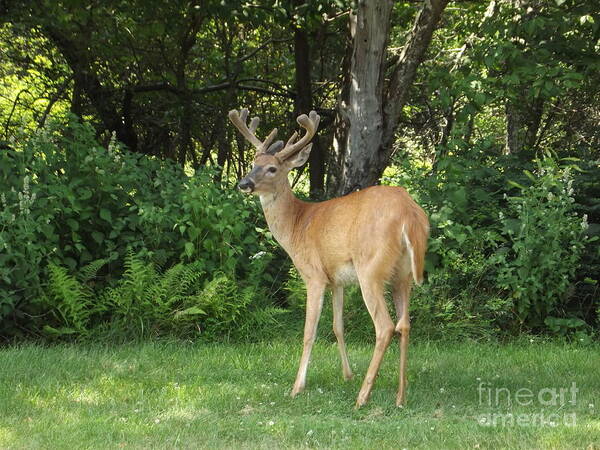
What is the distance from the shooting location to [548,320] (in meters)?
7.67

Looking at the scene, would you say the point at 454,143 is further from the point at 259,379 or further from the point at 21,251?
the point at 21,251

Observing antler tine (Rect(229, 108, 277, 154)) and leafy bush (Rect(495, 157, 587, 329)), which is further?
leafy bush (Rect(495, 157, 587, 329))

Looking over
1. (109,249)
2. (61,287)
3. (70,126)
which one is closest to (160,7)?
(70,126)

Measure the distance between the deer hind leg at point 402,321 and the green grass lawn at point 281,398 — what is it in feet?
0.40

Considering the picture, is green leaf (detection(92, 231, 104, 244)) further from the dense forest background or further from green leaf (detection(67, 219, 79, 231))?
green leaf (detection(67, 219, 79, 231))

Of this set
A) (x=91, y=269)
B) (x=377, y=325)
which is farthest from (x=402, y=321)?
(x=91, y=269)

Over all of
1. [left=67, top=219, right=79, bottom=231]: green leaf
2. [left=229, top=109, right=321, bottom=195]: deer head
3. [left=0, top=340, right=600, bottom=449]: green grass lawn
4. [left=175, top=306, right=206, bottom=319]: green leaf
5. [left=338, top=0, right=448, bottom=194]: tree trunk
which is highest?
[left=338, top=0, right=448, bottom=194]: tree trunk

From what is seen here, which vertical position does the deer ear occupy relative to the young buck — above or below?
above

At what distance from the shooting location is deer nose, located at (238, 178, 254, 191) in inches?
227

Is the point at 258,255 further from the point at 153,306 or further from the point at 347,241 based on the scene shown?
the point at 347,241

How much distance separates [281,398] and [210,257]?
2659mm

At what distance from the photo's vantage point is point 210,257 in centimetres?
788

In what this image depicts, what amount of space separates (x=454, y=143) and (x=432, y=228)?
3.25ft

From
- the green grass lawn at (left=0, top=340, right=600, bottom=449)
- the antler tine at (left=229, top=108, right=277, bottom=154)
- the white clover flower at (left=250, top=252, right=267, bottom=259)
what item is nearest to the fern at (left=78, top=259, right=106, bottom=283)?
the green grass lawn at (left=0, top=340, right=600, bottom=449)
